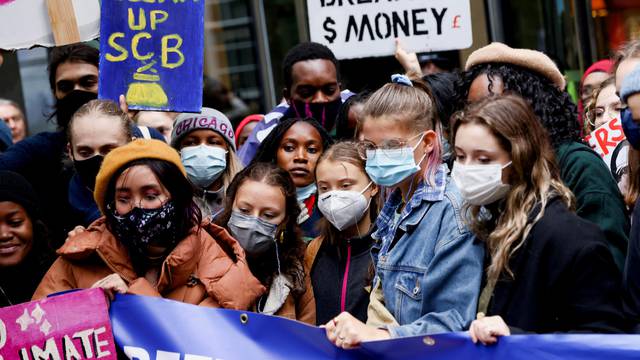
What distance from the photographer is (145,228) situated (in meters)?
4.20

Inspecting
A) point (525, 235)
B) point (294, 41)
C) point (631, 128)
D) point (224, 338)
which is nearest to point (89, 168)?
point (224, 338)

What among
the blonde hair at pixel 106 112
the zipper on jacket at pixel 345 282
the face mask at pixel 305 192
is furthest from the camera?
the face mask at pixel 305 192

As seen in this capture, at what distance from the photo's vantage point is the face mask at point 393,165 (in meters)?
4.02

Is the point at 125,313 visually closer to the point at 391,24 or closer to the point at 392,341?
the point at 392,341

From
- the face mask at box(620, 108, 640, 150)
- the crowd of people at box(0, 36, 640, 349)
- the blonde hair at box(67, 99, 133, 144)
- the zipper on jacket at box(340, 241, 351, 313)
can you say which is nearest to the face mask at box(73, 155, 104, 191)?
the crowd of people at box(0, 36, 640, 349)

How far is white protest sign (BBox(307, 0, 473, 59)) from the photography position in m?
6.01

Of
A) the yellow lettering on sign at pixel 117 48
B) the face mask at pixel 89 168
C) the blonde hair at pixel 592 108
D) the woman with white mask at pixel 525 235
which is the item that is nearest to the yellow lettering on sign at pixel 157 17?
the yellow lettering on sign at pixel 117 48

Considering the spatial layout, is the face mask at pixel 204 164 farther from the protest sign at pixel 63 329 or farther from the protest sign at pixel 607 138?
the protest sign at pixel 607 138

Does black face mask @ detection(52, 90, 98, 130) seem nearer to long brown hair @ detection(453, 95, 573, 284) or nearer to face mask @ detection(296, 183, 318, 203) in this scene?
face mask @ detection(296, 183, 318, 203)

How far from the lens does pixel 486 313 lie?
3.56 metres

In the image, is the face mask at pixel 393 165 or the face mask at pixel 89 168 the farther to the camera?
the face mask at pixel 89 168

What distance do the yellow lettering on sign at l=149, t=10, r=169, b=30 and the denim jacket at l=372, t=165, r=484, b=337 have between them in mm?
1753

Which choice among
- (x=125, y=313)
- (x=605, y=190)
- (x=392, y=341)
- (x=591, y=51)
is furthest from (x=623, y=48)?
(x=591, y=51)

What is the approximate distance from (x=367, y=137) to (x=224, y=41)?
7331mm
